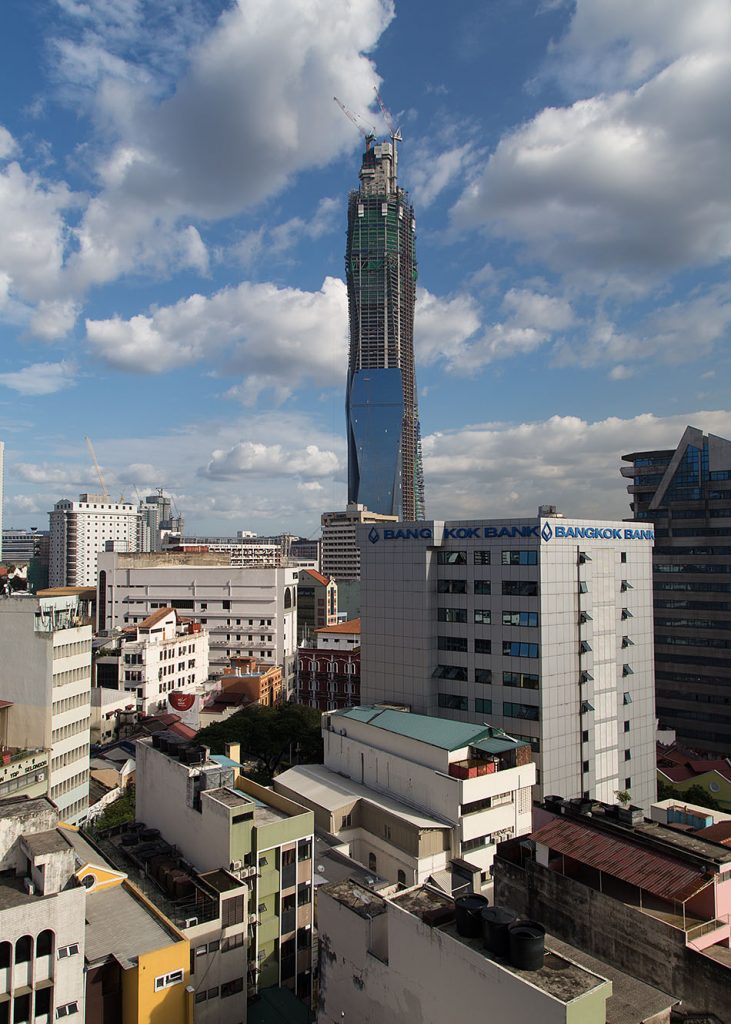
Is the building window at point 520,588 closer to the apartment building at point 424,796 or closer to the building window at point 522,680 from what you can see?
the building window at point 522,680

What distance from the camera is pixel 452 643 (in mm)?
56625

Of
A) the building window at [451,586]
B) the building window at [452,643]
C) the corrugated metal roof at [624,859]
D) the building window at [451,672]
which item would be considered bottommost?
the building window at [451,672]

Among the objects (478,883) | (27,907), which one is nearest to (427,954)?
(27,907)

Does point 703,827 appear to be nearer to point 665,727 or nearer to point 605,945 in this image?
point 605,945

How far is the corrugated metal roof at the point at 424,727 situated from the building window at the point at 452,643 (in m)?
9.41

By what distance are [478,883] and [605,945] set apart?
54.3 ft

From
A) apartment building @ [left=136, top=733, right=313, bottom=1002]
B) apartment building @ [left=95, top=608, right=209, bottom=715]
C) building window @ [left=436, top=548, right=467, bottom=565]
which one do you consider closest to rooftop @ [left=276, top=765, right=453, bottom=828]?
apartment building @ [left=136, top=733, right=313, bottom=1002]

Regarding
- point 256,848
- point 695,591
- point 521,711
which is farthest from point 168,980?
point 695,591

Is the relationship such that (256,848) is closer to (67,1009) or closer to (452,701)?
(67,1009)

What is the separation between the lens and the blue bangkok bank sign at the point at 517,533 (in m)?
52.2

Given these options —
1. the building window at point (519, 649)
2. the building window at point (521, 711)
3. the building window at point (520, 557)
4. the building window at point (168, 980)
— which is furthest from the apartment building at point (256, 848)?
the building window at point (520, 557)

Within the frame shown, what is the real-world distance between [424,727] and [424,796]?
4897 millimetres

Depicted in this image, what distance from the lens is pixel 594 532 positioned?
183 feet

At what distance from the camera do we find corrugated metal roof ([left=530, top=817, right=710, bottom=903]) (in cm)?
1991
